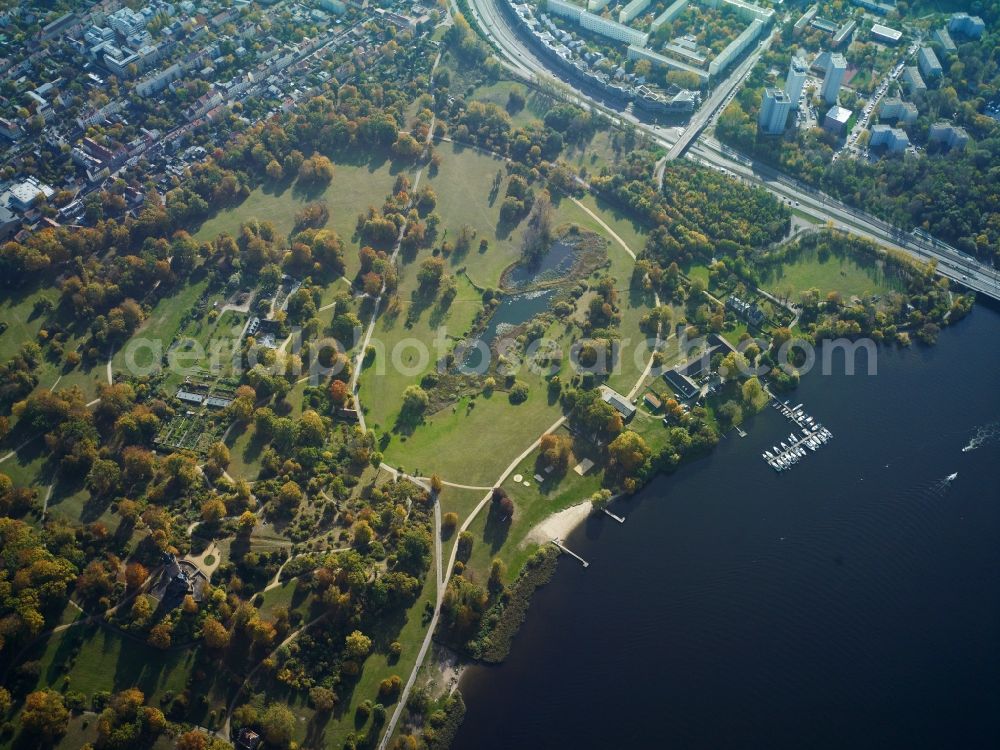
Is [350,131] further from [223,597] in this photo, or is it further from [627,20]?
[223,597]

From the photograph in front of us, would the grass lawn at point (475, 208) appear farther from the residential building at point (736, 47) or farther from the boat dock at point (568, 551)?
the residential building at point (736, 47)

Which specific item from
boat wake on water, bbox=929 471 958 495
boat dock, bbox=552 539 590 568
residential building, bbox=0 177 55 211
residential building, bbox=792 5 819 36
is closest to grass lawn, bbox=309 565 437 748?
boat dock, bbox=552 539 590 568

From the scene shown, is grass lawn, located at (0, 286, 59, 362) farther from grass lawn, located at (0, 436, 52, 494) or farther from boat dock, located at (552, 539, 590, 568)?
boat dock, located at (552, 539, 590, 568)

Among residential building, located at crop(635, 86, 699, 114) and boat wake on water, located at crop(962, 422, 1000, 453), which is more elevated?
residential building, located at crop(635, 86, 699, 114)

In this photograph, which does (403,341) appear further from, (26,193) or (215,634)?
(26,193)

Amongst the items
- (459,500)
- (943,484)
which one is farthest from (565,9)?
(943,484)
